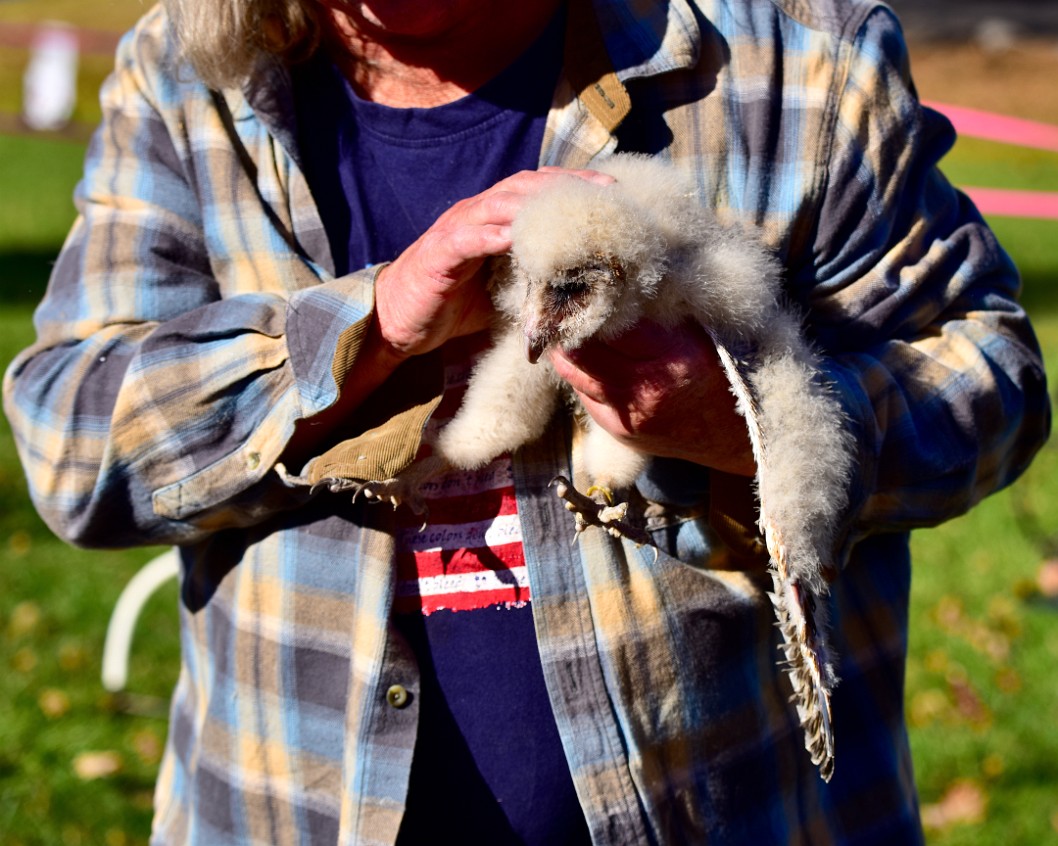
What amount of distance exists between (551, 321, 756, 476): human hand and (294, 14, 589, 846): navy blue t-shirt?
36 cm

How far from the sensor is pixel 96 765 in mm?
3713

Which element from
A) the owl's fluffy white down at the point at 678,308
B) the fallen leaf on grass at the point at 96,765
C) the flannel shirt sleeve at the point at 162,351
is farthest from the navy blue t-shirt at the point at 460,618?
the fallen leaf on grass at the point at 96,765

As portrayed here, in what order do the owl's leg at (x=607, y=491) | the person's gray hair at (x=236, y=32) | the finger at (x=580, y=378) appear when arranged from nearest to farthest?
the finger at (x=580, y=378) < the owl's leg at (x=607, y=491) < the person's gray hair at (x=236, y=32)

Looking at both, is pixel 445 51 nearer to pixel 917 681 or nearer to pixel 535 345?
pixel 535 345

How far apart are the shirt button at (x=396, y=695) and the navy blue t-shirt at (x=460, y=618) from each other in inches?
2.1

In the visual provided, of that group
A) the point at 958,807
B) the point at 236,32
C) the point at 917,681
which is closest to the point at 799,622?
the point at 236,32

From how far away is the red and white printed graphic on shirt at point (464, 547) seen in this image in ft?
5.48

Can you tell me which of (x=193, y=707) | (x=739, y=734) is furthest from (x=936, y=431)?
(x=193, y=707)

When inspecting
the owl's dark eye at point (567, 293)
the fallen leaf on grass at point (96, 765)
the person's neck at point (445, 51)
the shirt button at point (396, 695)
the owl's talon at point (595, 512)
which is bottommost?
the fallen leaf on grass at point (96, 765)

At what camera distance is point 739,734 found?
5.57 ft

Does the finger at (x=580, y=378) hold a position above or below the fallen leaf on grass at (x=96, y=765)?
above

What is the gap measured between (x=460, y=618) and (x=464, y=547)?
107mm

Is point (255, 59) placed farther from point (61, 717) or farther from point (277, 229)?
point (61, 717)

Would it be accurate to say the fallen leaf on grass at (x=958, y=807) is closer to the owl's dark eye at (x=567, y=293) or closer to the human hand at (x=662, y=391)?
the human hand at (x=662, y=391)
